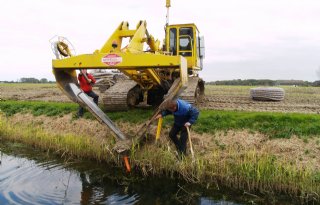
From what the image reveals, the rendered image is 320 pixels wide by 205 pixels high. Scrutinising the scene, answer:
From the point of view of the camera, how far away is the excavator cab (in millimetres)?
11945

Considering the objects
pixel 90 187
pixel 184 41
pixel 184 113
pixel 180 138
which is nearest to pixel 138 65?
pixel 184 113

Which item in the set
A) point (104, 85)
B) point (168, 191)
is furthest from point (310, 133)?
point (104, 85)

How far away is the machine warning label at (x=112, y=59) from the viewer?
301 inches

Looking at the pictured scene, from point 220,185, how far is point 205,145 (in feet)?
5.72

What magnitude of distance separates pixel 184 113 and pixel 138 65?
151cm

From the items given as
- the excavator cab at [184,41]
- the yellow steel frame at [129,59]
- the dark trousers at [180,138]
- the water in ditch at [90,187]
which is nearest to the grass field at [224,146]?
the dark trousers at [180,138]

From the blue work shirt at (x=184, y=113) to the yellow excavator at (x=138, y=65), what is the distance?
28cm

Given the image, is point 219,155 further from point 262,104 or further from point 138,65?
point 262,104

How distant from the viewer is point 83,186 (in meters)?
6.93

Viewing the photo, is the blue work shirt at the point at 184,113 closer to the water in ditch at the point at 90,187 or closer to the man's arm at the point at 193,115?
the man's arm at the point at 193,115

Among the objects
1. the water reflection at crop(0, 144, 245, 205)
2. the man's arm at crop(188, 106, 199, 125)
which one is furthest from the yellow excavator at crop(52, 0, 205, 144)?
the water reflection at crop(0, 144, 245, 205)

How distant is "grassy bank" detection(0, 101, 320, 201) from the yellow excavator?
29.7 inches

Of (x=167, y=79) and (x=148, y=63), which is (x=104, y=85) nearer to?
(x=167, y=79)

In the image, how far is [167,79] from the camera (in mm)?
10992
